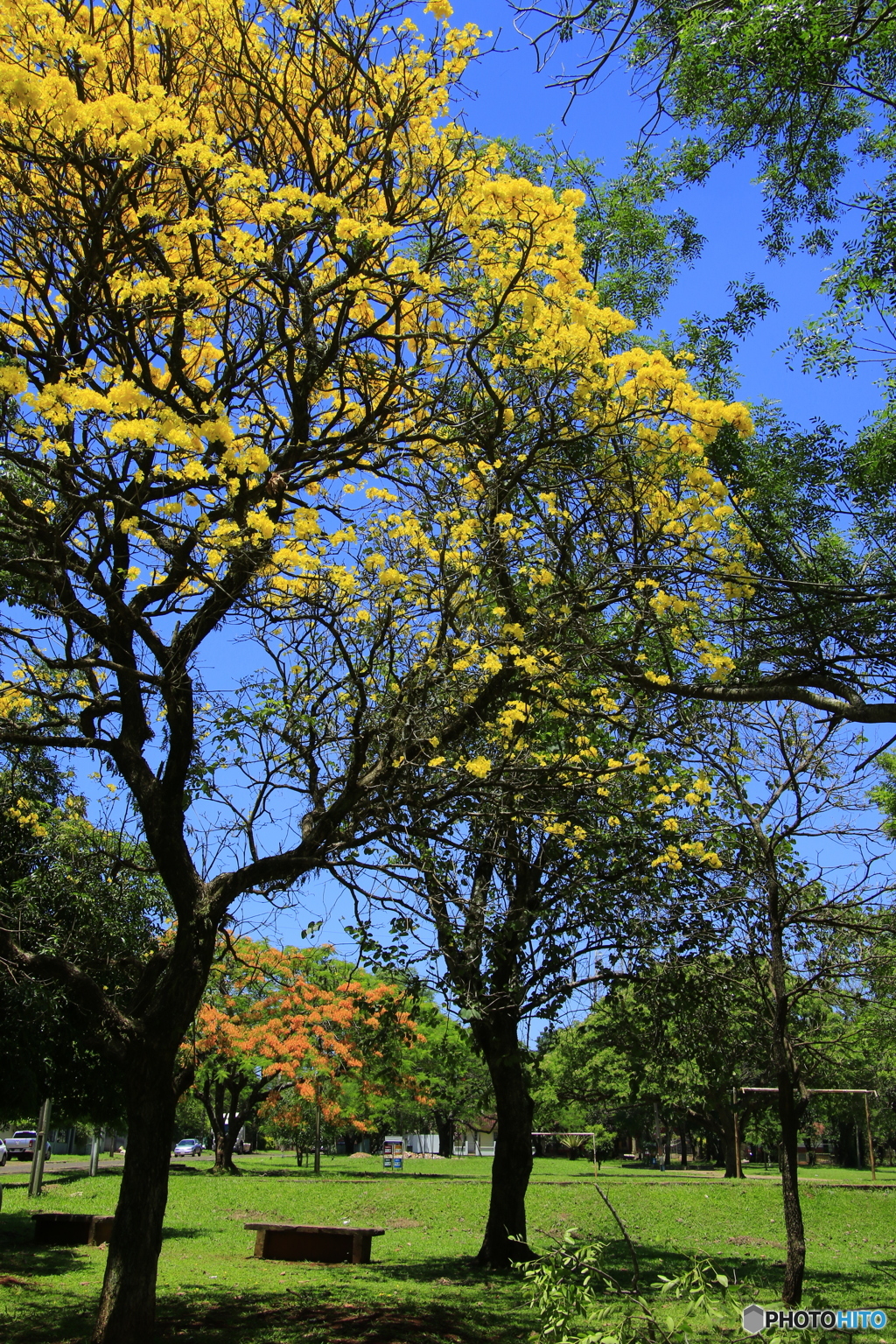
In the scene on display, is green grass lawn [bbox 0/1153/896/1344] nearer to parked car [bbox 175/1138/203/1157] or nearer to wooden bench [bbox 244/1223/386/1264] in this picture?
wooden bench [bbox 244/1223/386/1264]

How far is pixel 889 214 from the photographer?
5023 mm

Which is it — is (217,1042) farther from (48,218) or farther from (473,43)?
(473,43)

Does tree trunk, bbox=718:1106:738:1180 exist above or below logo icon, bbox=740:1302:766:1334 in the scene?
below

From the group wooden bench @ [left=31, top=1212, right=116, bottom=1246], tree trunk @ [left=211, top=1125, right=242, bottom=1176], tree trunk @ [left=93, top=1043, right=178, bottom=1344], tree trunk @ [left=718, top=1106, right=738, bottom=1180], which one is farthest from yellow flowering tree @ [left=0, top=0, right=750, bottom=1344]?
tree trunk @ [left=718, top=1106, right=738, bottom=1180]

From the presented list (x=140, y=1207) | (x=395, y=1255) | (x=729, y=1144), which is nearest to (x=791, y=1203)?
(x=140, y=1207)

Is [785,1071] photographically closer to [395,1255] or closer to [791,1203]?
[791,1203]

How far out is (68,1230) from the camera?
36.5ft

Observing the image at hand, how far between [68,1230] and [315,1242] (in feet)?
9.66

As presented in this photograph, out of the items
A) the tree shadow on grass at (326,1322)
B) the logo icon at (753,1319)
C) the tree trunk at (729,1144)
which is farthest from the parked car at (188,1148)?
the logo icon at (753,1319)

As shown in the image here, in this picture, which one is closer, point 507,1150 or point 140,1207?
point 140,1207

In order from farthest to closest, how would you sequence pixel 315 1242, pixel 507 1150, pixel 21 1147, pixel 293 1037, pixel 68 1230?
pixel 21 1147, pixel 293 1037, pixel 68 1230, pixel 315 1242, pixel 507 1150

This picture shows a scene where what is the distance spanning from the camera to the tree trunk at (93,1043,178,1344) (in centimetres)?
559

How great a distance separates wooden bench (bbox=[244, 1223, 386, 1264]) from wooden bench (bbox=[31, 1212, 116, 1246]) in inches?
75.0

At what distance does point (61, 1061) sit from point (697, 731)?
687 centimetres
